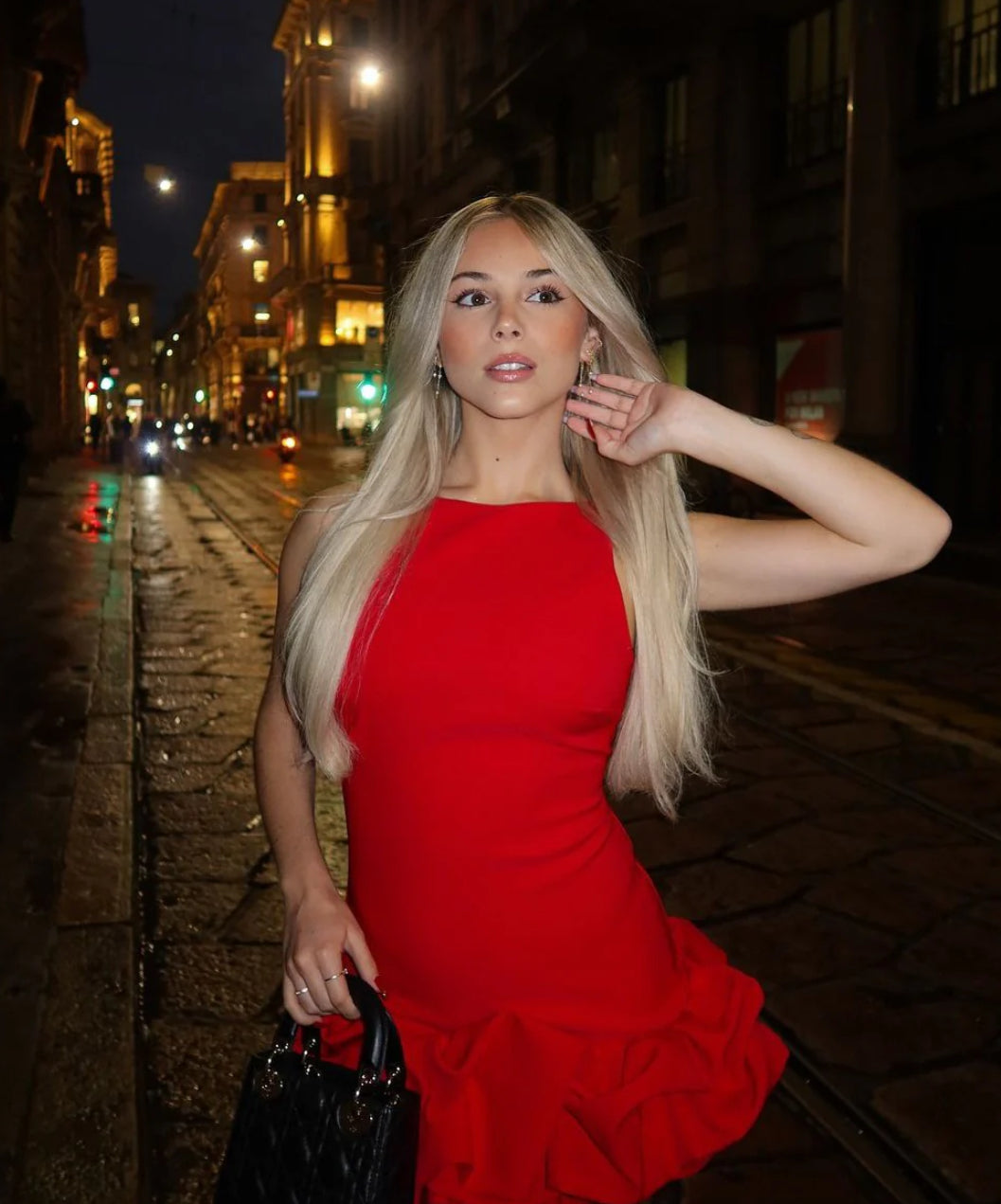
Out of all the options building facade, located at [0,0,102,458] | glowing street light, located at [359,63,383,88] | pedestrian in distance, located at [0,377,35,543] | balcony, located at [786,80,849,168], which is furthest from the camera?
glowing street light, located at [359,63,383,88]

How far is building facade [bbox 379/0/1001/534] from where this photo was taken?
13.7m

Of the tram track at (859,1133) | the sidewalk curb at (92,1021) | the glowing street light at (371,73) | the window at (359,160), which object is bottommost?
the tram track at (859,1133)

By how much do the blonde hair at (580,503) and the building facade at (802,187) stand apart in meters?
9.17

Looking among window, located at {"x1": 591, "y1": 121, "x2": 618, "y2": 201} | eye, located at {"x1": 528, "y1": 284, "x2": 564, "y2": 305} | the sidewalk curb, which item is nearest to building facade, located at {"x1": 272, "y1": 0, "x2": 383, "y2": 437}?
window, located at {"x1": 591, "y1": 121, "x2": 618, "y2": 201}

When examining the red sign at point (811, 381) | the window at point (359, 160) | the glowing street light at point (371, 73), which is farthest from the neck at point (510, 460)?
the window at point (359, 160)

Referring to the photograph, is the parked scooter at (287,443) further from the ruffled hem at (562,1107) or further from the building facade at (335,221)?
the ruffled hem at (562,1107)

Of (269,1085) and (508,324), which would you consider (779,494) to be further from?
(269,1085)

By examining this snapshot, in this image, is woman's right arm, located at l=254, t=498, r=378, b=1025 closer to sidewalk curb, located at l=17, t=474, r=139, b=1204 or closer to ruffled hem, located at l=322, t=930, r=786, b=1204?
ruffled hem, located at l=322, t=930, r=786, b=1204

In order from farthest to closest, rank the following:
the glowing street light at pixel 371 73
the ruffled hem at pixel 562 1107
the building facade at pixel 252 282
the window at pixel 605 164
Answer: the building facade at pixel 252 282 < the glowing street light at pixel 371 73 < the window at pixel 605 164 < the ruffled hem at pixel 562 1107

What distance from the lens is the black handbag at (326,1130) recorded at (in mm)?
1333

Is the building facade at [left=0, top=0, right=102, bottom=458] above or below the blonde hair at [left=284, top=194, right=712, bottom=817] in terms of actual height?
above

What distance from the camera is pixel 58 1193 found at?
8.89ft

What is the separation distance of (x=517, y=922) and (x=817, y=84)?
671 inches

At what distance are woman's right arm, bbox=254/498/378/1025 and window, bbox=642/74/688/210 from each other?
18.9 metres
